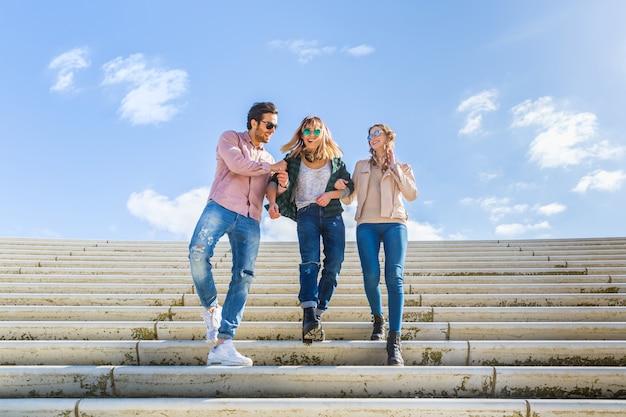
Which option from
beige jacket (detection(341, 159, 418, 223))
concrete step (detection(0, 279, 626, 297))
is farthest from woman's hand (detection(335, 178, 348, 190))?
concrete step (detection(0, 279, 626, 297))

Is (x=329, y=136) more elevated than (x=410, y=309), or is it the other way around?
(x=329, y=136)

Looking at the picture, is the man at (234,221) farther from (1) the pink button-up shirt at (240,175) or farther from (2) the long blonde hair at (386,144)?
(2) the long blonde hair at (386,144)

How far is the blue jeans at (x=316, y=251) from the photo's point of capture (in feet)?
10.2

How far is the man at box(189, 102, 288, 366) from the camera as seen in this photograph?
9.78 feet

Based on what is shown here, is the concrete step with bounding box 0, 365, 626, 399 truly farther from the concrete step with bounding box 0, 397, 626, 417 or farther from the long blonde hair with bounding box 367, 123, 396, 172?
the long blonde hair with bounding box 367, 123, 396, 172

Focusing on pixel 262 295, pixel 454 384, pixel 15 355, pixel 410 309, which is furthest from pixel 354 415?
pixel 15 355

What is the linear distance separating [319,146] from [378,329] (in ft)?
4.52

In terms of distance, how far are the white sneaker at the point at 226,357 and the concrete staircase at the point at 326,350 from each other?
0.07 metres

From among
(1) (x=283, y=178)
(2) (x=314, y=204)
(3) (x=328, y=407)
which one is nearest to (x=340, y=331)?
(3) (x=328, y=407)

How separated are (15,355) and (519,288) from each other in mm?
4424

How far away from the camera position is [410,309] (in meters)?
4.01

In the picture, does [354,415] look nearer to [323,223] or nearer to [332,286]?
[332,286]

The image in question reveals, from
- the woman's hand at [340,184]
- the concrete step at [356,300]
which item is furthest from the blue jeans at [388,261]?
the concrete step at [356,300]

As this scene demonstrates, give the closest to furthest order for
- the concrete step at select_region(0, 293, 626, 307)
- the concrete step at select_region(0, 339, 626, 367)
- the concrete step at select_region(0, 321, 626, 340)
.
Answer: the concrete step at select_region(0, 339, 626, 367), the concrete step at select_region(0, 321, 626, 340), the concrete step at select_region(0, 293, 626, 307)
